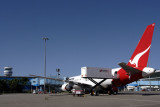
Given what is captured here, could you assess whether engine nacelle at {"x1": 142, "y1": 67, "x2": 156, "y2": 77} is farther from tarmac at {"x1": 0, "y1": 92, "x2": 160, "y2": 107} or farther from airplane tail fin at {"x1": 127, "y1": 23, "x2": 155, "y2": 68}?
tarmac at {"x1": 0, "y1": 92, "x2": 160, "y2": 107}

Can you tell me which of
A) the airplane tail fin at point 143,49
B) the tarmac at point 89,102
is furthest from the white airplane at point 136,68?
the tarmac at point 89,102

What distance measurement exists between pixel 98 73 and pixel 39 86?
233ft

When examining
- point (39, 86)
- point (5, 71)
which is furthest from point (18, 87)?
point (5, 71)

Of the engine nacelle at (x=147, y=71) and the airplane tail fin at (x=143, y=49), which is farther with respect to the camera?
the airplane tail fin at (x=143, y=49)

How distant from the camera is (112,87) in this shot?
36.4 m

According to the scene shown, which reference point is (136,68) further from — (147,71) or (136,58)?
(147,71)

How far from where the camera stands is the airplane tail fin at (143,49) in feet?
96.5

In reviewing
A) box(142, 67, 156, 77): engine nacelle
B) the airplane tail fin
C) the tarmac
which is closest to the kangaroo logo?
the airplane tail fin

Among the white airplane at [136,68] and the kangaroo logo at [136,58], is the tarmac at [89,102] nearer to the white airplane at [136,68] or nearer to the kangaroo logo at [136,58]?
the white airplane at [136,68]

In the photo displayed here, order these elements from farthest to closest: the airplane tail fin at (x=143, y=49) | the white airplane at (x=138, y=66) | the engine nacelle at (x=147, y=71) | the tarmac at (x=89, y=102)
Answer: the airplane tail fin at (x=143, y=49) → the white airplane at (x=138, y=66) → the engine nacelle at (x=147, y=71) → the tarmac at (x=89, y=102)

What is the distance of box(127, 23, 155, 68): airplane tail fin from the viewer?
29406 mm

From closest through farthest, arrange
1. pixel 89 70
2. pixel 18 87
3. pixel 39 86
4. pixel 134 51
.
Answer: pixel 134 51
pixel 89 70
pixel 18 87
pixel 39 86

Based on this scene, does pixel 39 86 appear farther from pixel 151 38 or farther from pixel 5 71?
pixel 151 38

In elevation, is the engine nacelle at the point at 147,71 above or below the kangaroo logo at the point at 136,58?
below
